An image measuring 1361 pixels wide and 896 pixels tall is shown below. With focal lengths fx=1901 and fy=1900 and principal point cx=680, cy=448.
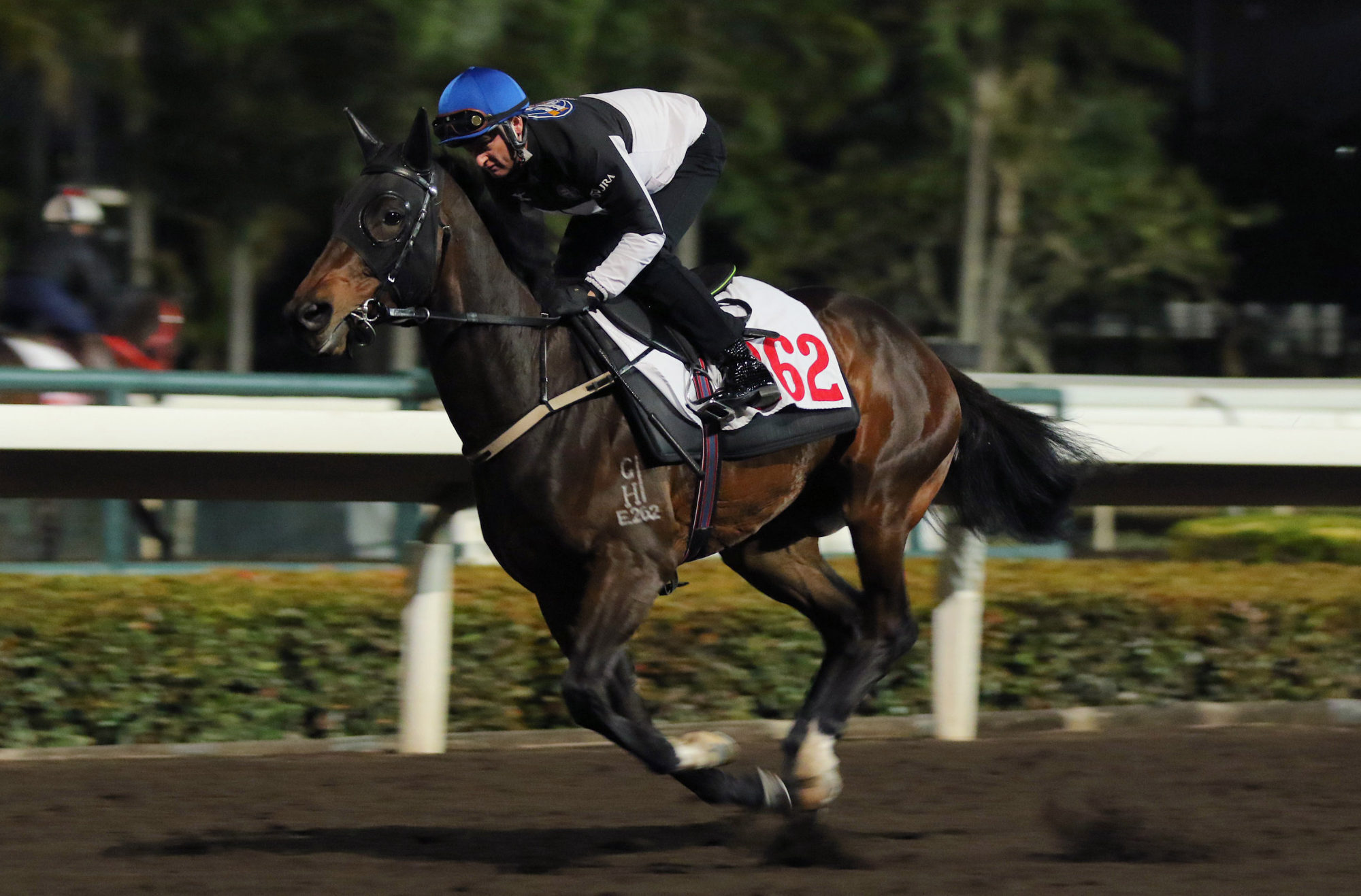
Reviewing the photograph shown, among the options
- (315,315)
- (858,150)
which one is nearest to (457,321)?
(315,315)

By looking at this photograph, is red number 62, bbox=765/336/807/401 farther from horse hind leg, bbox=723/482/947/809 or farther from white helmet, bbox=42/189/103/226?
white helmet, bbox=42/189/103/226

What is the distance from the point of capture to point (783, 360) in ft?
15.8

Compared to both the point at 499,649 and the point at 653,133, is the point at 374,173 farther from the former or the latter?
the point at 499,649

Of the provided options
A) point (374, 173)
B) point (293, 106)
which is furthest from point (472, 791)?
point (293, 106)

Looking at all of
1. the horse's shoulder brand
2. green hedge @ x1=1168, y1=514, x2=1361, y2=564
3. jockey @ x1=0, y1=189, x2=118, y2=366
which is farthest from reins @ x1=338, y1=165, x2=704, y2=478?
jockey @ x1=0, y1=189, x2=118, y2=366

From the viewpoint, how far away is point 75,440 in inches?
209

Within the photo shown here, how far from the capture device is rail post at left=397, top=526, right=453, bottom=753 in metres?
5.51

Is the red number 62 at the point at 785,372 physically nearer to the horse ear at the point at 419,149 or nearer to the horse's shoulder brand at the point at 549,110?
the horse's shoulder brand at the point at 549,110

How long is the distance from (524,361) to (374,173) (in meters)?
0.54

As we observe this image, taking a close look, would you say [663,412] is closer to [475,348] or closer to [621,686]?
[475,348]

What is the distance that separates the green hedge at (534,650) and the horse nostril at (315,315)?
1.95 m

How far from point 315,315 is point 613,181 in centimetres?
77

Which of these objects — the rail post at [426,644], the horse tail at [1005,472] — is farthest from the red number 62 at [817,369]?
the rail post at [426,644]

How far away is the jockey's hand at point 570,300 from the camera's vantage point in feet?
14.5
